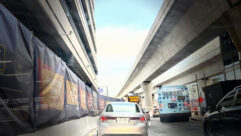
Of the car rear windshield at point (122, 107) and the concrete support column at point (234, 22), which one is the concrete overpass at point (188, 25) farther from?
the car rear windshield at point (122, 107)

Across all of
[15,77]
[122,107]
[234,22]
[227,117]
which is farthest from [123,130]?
[234,22]

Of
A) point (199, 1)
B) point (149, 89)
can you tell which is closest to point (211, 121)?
point (199, 1)

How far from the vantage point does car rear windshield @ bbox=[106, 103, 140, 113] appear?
9.30 meters

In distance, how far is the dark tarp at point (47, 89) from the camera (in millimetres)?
5992

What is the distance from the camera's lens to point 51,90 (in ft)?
23.5

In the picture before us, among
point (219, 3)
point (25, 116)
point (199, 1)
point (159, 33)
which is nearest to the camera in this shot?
point (25, 116)

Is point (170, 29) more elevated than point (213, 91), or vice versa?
point (170, 29)

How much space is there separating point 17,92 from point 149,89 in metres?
39.7

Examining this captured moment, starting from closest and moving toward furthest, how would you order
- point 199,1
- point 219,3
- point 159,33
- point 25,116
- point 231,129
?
point 25,116 < point 231,129 < point 219,3 < point 199,1 < point 159,33

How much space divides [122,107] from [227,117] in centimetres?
414

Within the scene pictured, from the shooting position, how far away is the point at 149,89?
1716 inches

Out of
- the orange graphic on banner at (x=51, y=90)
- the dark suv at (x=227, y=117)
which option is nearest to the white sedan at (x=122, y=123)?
the orange graphic on banner at (x=51, y=90)

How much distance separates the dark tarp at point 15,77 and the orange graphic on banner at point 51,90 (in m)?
0.90

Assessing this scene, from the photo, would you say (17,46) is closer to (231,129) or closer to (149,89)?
(231,129)
